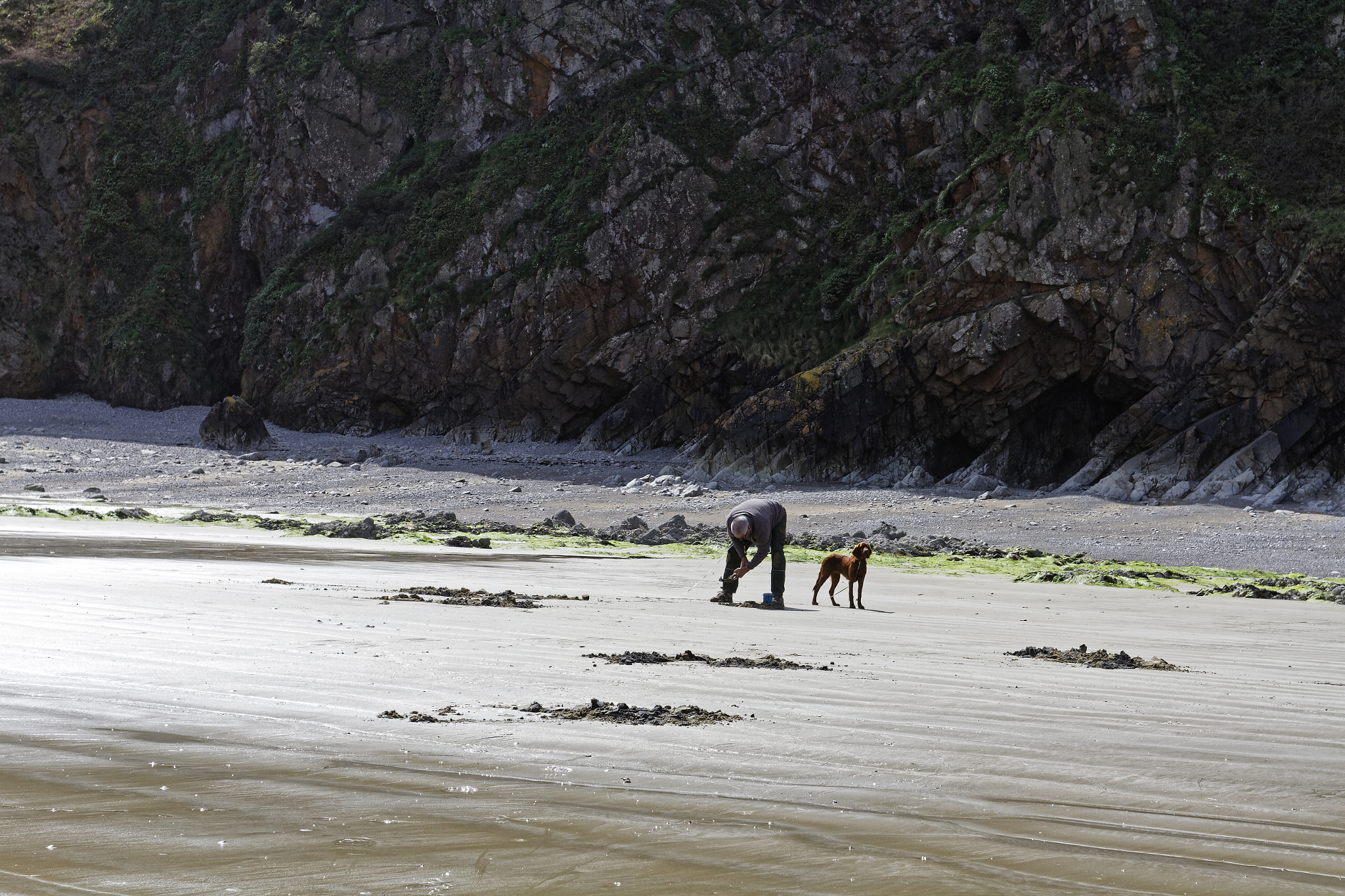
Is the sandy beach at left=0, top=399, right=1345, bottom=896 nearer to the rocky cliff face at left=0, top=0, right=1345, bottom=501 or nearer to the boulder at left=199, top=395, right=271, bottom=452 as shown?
the rocky cliff face at left=0, top=0, right=1345, bottom=501

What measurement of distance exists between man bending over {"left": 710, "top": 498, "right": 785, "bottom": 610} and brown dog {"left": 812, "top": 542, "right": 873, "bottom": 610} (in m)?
0.61

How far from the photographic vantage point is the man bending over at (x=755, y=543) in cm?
1015

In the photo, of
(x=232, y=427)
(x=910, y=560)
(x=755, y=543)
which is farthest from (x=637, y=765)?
(x=232, y=427)

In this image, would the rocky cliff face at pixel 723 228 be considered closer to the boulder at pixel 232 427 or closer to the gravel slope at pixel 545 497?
the gravel slope at pixel 545 497

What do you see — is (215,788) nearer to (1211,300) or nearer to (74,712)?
(74,712)

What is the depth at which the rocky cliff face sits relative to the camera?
2633 cm

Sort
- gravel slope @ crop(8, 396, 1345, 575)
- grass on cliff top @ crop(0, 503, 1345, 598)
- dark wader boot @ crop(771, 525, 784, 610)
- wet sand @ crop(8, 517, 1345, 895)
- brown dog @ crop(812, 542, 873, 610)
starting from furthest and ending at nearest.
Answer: gravel slope @ crop(8, 396, 1345, 575) < grass on cliff top @ crop(0, 503, 1345, 598) < brown dog @ crop(812, 542, 873, 610) < dark wader boot @ crop(771, 525, 784, 610) < wet sand @ crop(8, 517, 1345, 895)

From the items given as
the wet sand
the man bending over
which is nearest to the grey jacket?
the man bending over

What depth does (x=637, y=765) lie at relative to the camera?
3.76 metres

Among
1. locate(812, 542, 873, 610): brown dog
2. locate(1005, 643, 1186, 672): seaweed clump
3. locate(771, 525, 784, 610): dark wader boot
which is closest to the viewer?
locate(1005, 643, 1186, 672): seaweed clump

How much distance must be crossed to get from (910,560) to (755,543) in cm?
662

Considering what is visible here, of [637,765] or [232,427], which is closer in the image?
[637,765]

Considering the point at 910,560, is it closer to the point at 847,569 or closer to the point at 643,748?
the point at 847,569

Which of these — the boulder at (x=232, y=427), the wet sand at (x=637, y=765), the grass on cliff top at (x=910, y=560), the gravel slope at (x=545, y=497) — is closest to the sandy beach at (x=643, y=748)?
the wet sand at (x=637, y=765)
